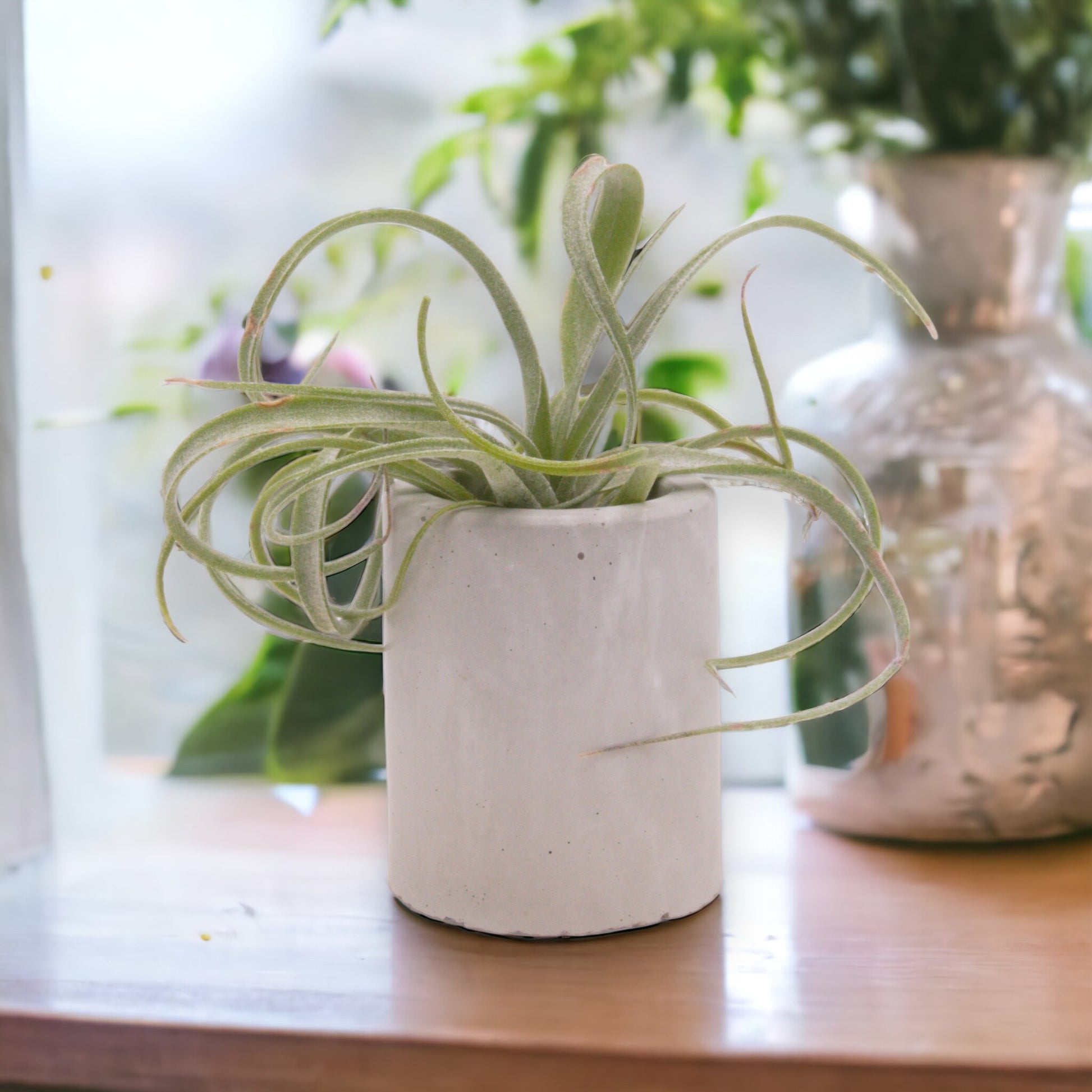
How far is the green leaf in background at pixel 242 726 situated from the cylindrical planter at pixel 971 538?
317mm

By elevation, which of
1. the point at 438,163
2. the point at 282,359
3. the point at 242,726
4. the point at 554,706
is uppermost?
the point at 438,163

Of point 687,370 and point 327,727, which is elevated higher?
point 687,370

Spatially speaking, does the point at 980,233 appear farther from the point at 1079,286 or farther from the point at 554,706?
the point at 554,706

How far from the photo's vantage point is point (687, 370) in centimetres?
66

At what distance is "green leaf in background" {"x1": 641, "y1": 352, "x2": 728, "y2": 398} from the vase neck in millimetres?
130

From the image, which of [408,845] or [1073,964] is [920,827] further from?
[408,845]

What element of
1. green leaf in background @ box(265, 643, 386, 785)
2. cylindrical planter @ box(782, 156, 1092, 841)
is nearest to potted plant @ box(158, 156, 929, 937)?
cylindrical planter @ box(782, 156, 1092, 841)

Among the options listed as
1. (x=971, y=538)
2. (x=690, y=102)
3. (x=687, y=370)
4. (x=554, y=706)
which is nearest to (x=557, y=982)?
(x=554, y=706)

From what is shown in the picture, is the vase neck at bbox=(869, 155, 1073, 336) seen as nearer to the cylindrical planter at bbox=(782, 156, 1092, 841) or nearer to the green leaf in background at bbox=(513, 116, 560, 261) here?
the cylindrical planter at bbox=(782, 156, 1092, 841)

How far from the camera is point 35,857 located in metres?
0.57

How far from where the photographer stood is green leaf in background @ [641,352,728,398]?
2.16 feet

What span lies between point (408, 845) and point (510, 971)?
7 cm

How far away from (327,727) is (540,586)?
0.98 feet

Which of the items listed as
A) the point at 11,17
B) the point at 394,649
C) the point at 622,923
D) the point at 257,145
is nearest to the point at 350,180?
the point at 257,145
